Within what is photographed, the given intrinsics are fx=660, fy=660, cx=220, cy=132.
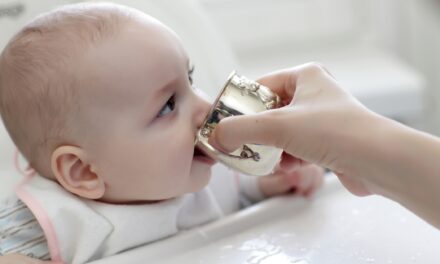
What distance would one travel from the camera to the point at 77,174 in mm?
641

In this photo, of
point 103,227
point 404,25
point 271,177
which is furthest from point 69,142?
point 404,25

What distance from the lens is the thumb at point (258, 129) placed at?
1.74 ft

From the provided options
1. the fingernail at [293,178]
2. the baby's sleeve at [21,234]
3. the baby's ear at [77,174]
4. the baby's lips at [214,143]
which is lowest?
the baby's sleeve at [21,234]

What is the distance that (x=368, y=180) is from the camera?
1.75 feet

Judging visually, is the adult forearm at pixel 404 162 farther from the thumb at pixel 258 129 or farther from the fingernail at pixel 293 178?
the fingernail at pixel 293 178

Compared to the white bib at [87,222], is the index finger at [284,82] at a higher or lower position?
higher

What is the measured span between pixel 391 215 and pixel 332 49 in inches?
23.2

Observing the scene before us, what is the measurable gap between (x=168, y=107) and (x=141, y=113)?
33 mm

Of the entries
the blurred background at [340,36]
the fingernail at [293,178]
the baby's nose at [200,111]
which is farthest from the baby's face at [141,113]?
the blurred background at [340,36]

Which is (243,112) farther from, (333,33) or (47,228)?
(333,33)

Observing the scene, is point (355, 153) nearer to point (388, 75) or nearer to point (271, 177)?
point (271, 177)

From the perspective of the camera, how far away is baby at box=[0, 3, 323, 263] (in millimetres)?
608

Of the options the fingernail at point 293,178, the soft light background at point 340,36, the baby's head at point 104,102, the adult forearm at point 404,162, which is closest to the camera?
the adult forearm at point 404,162

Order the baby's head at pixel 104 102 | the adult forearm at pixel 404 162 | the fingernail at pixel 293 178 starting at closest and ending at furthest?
1. the adult forearm at pixel 404 162
2. the baby's head at pixel 104 102
3. the fingernail at pixel 293 178
